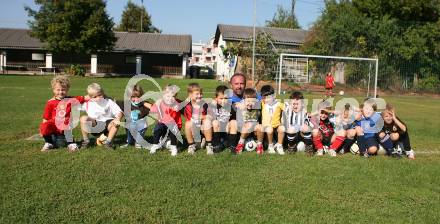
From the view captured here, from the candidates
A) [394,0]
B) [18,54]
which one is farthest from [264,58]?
[18,54]

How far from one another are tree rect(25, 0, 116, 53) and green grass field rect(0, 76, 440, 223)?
31.8 metres

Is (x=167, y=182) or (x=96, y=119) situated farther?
(x=96, y=119)

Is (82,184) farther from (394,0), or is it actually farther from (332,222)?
(394,0)

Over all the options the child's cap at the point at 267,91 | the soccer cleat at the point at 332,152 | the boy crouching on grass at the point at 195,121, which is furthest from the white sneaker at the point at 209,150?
the soccer cleat at the point at 332,152

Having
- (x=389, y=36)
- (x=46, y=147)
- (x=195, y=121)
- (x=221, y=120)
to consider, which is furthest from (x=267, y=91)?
(x=389, y=36)

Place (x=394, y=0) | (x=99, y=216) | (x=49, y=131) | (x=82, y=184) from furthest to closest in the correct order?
(x=394, y=0) < (x=49, y=131) < (x=82, y=184) < (x=99, y=216)

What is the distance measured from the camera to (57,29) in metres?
35.8

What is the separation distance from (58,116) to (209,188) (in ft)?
10.3

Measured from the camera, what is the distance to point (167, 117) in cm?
664

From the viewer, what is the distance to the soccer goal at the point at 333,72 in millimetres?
24156

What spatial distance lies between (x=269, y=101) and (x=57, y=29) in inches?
1304

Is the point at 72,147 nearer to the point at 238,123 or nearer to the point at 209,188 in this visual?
the point at 238,123

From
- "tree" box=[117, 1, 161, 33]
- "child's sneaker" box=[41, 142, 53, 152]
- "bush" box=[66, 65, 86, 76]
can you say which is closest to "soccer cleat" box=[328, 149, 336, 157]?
"child's sneaker" box=[41, 142, 53, 152]

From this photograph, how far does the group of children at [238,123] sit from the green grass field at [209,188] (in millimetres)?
379
